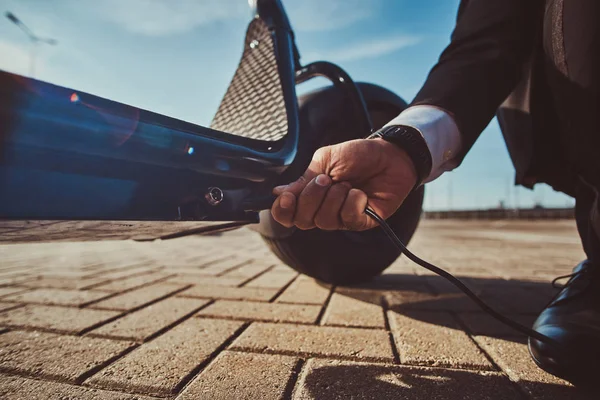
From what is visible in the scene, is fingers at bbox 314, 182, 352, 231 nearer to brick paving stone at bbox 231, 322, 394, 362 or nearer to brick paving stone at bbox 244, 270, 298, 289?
brick paving stone at bbox 231, 322, 394, 362

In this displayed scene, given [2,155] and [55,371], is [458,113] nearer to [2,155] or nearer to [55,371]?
[2,155]

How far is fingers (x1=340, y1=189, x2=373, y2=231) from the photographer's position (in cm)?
75

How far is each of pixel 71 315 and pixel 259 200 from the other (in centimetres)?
77

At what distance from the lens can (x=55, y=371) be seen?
718 mm

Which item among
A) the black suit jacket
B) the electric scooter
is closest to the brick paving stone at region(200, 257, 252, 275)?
the electric scooter

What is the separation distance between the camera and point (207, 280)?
1.66m

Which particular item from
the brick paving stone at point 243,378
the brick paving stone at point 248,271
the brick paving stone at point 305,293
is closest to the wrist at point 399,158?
the brick paving stone at point 243,378

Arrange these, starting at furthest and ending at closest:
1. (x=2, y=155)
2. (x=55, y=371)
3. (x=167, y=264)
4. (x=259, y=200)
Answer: (x=167, y=264) → (x=259, y=200) → (x=55, y=371) → (x=2, y=155)

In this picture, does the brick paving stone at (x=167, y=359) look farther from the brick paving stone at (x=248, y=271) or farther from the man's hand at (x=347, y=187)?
the brick paving stone at (x=248, y=271)

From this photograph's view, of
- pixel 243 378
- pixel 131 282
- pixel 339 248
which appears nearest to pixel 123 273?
pixel 131 282

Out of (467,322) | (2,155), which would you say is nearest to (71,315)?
(2,155)

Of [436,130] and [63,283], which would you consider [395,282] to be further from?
[63,283]

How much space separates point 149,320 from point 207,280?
60 cm

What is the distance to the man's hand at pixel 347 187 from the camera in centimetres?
76
